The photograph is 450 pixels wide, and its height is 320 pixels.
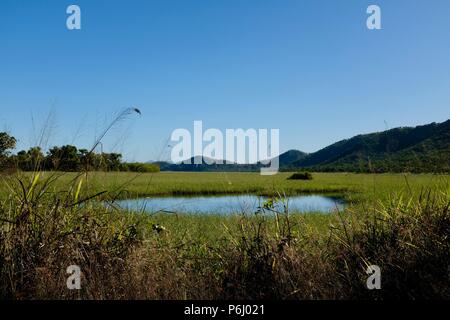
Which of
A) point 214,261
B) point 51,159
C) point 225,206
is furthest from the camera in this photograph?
point 225,206

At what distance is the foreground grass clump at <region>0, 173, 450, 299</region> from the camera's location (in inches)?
169

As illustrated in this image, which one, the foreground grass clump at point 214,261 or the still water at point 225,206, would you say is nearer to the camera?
the foreground grass clump at point 214,261

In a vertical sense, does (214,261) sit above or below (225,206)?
above

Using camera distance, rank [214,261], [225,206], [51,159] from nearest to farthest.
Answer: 1. [214,261]
2. [51,159]
3. [225,206]

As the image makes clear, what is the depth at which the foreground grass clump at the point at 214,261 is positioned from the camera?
4.29m

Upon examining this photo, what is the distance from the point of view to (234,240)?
539 centimetres

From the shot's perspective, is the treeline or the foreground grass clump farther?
the treeline

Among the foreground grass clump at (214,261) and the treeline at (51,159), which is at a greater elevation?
the treeline at (51,159)

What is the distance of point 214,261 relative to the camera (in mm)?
5348

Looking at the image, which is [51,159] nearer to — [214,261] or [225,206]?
[214,261]

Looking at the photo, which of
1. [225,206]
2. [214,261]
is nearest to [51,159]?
[214,261]

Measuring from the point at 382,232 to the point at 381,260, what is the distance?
911 millimetres

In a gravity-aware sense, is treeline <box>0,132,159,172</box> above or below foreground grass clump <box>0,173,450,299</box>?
above
